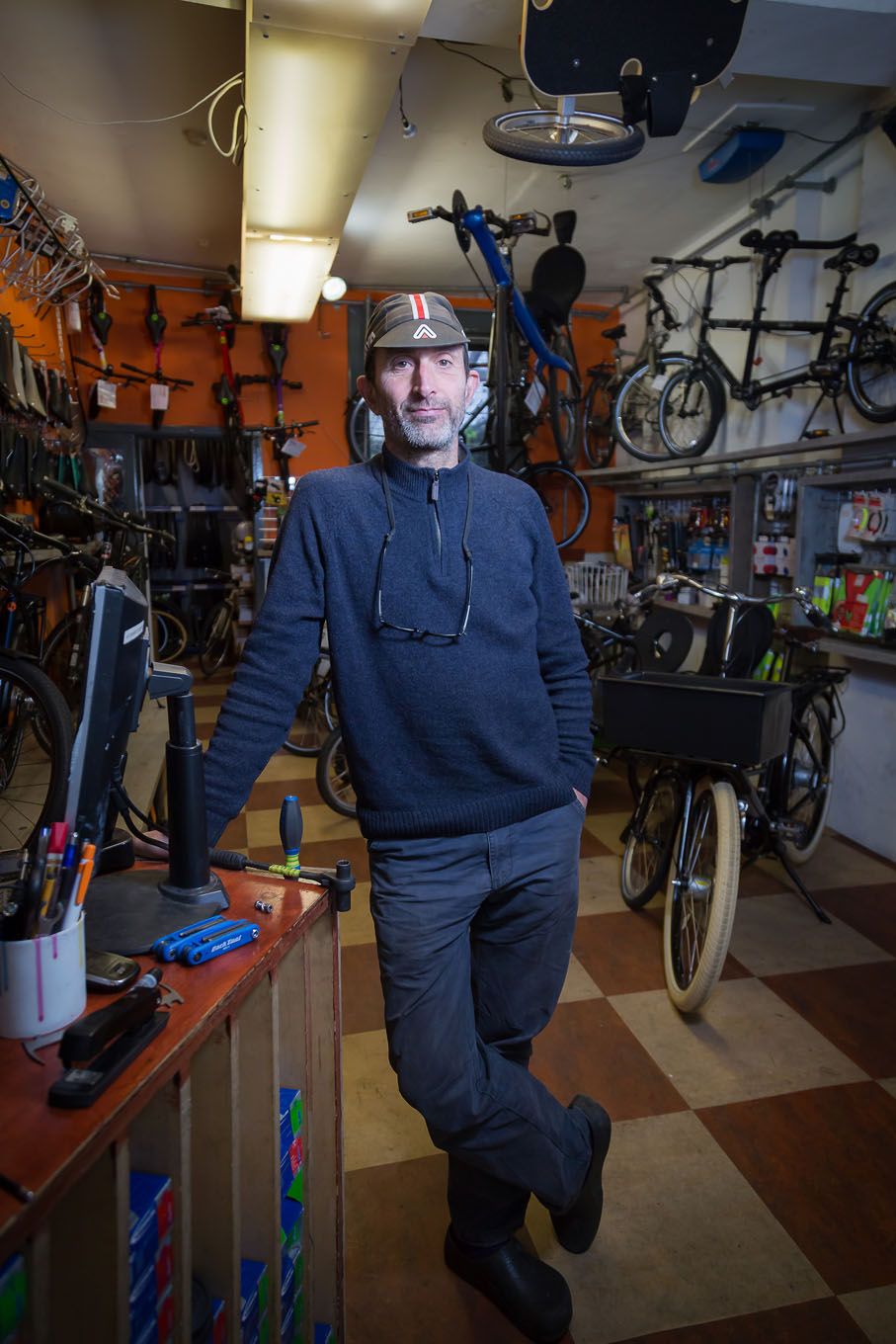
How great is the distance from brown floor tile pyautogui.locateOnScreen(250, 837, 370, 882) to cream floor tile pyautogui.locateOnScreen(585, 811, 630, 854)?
1.08 metres

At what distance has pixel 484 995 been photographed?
58.6 inches

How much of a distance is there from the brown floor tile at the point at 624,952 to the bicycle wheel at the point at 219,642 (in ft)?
17.3

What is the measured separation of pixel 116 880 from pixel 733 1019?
6.24 feet

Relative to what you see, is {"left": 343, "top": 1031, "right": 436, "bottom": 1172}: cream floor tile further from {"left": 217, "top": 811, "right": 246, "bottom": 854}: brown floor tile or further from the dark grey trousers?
{"left": 217, "top": 811, "right": 246, "bottom": 854}: brown floor tile

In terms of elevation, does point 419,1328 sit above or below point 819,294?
below

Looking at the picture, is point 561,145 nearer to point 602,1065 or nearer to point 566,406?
point 602,1065

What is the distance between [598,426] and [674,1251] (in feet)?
19.9

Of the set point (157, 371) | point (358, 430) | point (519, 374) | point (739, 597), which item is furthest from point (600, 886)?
point (157, 371)

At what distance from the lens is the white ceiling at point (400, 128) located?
9.77ft

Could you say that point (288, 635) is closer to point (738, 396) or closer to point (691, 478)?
point (738, 396)

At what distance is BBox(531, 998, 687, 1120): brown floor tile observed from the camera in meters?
2.03

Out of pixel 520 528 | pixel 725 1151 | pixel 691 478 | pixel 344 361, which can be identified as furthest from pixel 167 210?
pixel 725 1151

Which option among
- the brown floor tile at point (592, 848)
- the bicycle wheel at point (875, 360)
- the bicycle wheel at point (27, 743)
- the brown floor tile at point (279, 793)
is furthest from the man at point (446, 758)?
the bicycle wheel at point (875, 360)

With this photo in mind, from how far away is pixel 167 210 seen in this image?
18.4 ft
